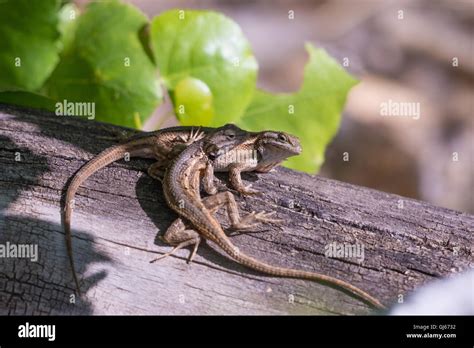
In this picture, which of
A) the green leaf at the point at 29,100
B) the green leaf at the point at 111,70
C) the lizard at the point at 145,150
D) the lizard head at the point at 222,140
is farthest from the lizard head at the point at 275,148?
the green leaf at the point at 29,100

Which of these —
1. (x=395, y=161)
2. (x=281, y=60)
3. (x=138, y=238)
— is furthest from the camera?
(x=281, y=60)

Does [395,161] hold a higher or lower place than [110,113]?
higher

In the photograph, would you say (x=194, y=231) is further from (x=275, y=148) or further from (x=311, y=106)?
(x=311, y=106)

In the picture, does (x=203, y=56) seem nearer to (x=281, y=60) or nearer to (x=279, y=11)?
(x=281, y=60)

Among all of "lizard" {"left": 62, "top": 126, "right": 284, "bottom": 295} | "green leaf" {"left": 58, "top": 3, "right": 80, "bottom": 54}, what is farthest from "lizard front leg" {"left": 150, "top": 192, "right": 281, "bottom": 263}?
"green leaf" {"left": 58, "top": 3, "right": 80, "bottom": 54}

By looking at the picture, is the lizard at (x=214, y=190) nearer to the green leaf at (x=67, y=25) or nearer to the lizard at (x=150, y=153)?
the lizard at (x=150, y=153)

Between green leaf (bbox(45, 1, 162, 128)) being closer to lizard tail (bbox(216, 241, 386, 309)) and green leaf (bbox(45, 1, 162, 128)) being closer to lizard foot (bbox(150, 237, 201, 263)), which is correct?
lizard foot (bbox(150, 237, 201, 263))

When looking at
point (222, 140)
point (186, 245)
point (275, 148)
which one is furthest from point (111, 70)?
point (186, 245)
